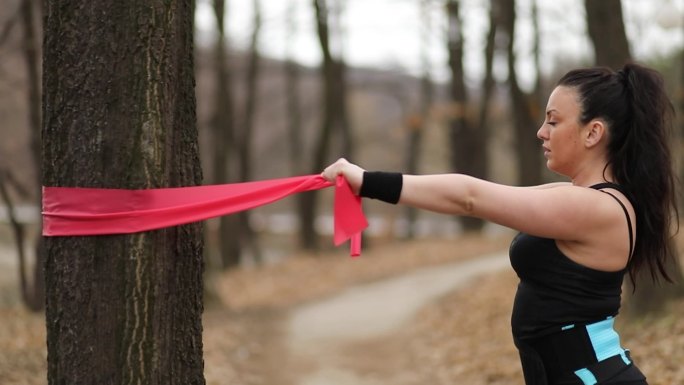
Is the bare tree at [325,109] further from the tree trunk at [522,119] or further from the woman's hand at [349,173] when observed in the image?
the woman's hand at [349,173]

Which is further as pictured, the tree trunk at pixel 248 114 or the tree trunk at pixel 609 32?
the tree trunk at pixel 248 114

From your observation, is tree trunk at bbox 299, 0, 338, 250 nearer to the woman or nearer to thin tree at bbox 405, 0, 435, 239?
thin tree at bbox 405, 0, 435, 239

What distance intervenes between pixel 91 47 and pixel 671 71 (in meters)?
31.4

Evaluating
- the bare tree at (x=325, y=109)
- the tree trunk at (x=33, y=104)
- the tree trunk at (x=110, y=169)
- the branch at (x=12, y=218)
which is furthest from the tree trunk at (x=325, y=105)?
the tree trunk at (x=110, y=169)

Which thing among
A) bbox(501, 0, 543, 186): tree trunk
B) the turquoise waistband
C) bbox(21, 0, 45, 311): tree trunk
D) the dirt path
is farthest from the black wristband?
bbox(501, 0, 543, 186): tree trunk

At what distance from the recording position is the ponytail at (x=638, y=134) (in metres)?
3.09

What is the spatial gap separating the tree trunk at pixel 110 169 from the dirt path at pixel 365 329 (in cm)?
643

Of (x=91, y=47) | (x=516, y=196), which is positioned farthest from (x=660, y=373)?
(x=91, y=47)

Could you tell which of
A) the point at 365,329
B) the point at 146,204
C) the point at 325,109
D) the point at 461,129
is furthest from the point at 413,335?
the point at 461,129

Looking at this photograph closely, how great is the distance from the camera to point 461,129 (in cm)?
2731

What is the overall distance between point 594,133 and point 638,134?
152 millimetres

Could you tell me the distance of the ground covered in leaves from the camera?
328 inches

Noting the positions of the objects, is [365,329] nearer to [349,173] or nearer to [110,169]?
[110,169]

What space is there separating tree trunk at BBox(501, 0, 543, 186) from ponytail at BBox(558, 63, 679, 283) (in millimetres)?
16698
